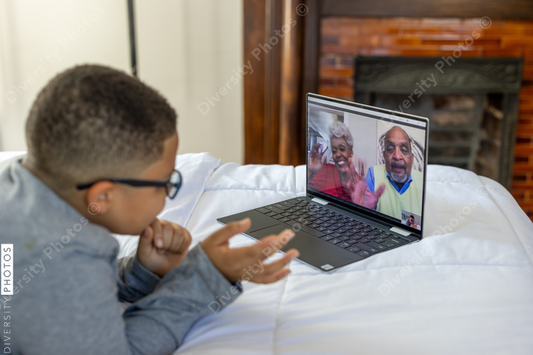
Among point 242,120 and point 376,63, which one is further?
point 242,120

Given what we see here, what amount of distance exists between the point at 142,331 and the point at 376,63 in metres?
1.87

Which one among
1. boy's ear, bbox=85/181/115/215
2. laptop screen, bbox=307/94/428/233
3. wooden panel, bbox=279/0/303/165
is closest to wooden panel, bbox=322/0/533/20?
wooden panel, bbox=279/0/303/165

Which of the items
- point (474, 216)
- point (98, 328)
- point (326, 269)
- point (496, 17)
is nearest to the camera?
point (98, 328)

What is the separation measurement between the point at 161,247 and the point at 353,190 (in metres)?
0.45

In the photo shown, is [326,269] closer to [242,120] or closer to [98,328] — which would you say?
[98,328]

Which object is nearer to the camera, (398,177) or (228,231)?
(228,231)

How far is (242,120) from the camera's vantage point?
261cm

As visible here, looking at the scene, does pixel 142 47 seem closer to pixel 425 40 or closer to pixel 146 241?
pixel 425 40

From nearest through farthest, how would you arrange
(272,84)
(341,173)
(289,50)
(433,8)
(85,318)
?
(85,318) → (341,173) → (433,8) → (289,50) → (272,84)

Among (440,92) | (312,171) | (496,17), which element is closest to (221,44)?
(440,92)

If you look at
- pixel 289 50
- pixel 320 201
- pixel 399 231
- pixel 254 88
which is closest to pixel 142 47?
pixel 254 88

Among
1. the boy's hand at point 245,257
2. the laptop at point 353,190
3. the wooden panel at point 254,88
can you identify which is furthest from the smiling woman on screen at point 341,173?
the wooden panel at point 254,88

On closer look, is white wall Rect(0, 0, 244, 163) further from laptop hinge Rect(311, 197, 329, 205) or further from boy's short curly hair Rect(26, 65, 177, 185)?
boy's short curly hair Rect(26, 65, 177, 185)

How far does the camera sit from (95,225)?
2.22 ft
